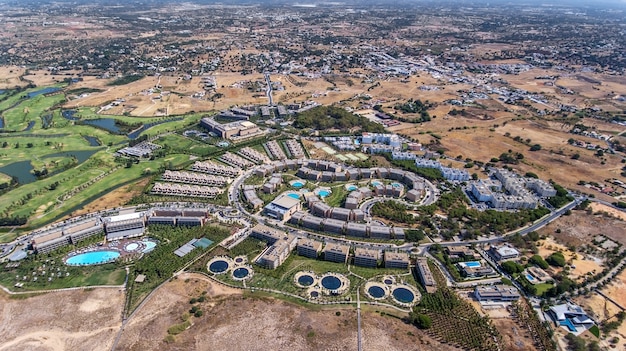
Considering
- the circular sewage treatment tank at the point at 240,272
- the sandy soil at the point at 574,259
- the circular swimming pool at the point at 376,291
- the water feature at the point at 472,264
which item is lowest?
the sandy soil at the point at 574,259

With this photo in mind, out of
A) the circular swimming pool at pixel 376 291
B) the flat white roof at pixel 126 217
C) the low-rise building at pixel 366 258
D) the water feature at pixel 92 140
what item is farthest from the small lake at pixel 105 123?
the circular swimming pool at pixel 376 291

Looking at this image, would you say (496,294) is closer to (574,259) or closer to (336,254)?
(574,259)

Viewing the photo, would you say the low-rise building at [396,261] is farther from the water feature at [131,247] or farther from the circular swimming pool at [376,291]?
the water feature at [131,247]

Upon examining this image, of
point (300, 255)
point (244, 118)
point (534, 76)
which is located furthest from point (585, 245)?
point (534, 76)

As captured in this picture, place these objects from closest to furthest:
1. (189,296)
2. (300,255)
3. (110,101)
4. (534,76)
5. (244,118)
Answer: (189,296) → (300,255) → (244,118) → (110,101) → (534,76)

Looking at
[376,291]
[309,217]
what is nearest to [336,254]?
[376,291]

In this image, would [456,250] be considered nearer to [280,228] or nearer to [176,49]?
[280,228]
